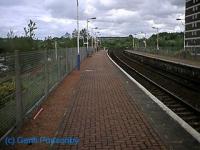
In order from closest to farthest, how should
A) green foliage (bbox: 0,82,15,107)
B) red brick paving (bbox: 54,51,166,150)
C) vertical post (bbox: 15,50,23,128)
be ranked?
1. red brick paving (bbox: 54,51,166,150)
2. green foliage (bbox: 0,82,15,107)
3. vertical post (bbox: 15,50,23,128)

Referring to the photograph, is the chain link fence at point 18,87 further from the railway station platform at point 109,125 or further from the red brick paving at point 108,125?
the red brick paving at point 108,125

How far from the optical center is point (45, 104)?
12336 millimetres

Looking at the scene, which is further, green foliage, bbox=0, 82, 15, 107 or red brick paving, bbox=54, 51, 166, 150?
green foliage, bbox=0, 82, 15, 107

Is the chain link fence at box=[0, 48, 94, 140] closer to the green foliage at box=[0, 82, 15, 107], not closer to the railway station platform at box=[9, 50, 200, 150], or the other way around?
the green foliage at box=[0, 82, 15, 107]

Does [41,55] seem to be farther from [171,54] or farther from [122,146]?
[171,54]

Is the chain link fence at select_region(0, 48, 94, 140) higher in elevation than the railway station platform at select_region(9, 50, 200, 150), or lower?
higher

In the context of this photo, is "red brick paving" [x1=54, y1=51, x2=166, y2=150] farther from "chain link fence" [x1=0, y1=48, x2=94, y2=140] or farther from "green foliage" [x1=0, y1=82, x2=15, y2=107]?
"green foliage" [x1=0, y1=82, x2=15, y2=107]

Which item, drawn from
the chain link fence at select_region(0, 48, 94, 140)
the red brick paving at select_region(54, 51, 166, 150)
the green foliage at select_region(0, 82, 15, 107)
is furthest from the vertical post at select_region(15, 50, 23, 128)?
the red brick paving at select_region(54, 51, 166, 150)

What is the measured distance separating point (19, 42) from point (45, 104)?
12.6m

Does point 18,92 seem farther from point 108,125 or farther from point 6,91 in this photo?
point 108,125

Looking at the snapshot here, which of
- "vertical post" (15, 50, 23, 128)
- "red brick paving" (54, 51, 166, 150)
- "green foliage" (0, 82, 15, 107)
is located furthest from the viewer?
"vertical post" (15, 50, 23, 128)

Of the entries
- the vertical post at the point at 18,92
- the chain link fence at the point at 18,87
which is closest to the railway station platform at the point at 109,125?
the vertical post at the point at 18,92

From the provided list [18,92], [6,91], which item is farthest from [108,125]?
[6,91]

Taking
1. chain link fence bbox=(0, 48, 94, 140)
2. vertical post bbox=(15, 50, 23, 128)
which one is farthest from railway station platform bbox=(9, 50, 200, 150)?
chain link fence bbox=(0, 48, 94, 140)
